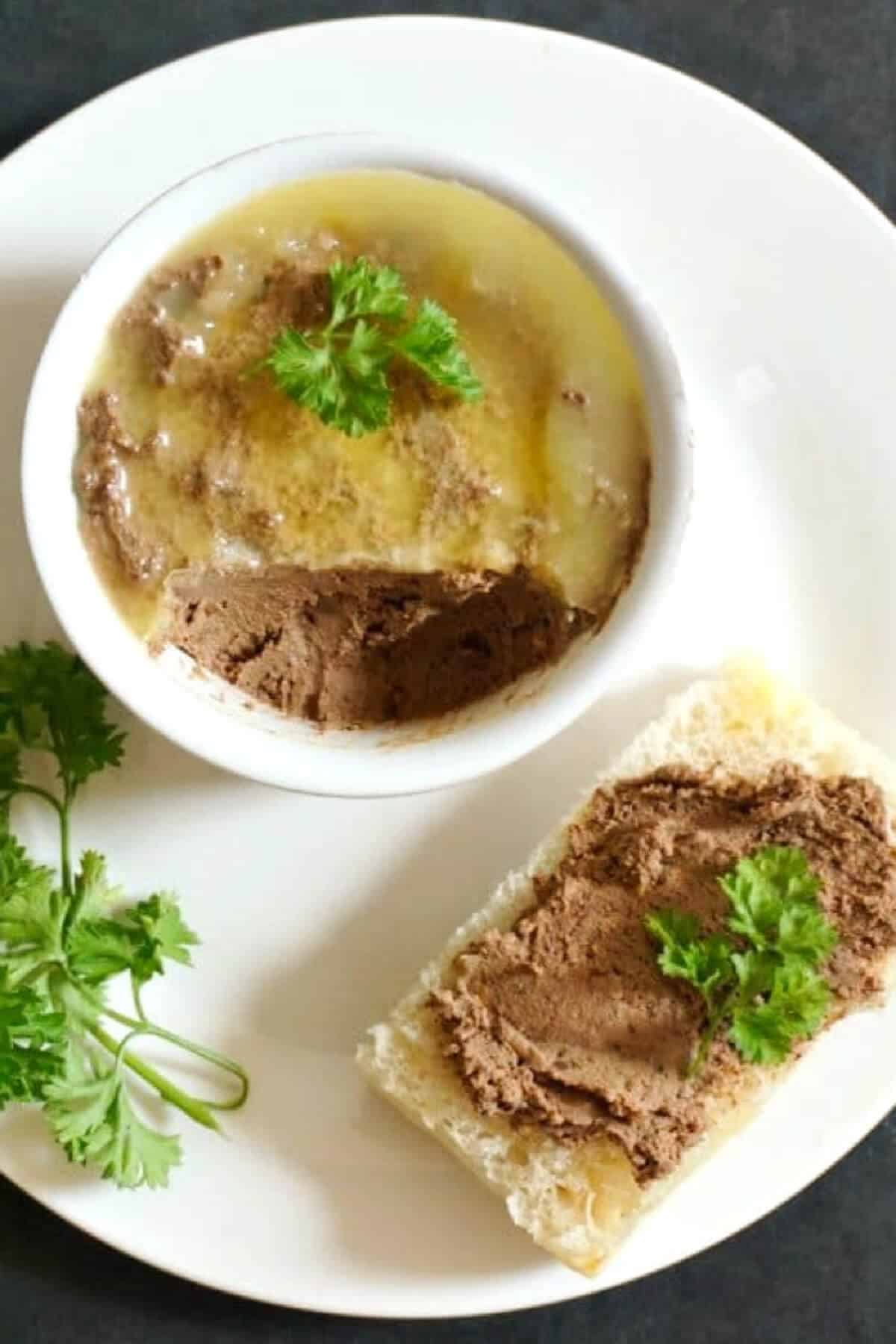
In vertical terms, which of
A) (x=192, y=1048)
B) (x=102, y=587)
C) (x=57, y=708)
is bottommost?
(x=192, y=1048)

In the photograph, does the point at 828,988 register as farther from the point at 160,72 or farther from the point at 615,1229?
the point at 160,72

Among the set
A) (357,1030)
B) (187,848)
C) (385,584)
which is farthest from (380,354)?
(357,1030)

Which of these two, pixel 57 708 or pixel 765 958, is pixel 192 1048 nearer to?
pixel 57 708

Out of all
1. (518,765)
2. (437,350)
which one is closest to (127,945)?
(518,765)

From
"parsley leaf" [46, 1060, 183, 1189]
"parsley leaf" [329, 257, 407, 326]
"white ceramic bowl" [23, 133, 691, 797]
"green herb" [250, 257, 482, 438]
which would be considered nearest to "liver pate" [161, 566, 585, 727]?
"white ceramic bowl" [23, 133, 691, 797]

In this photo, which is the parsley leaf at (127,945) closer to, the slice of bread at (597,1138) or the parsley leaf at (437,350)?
the slice of bread at (597,1138)
